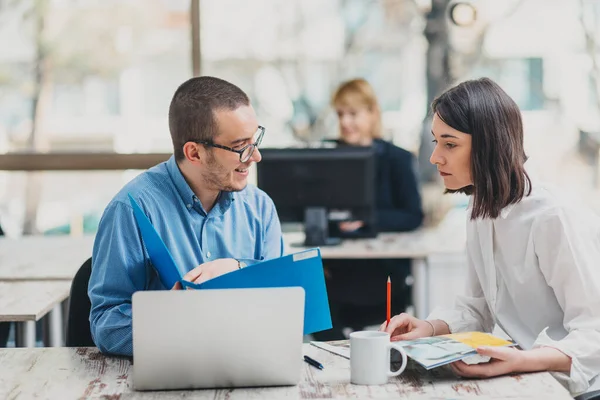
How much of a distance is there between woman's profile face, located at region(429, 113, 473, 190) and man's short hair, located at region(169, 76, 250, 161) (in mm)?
448

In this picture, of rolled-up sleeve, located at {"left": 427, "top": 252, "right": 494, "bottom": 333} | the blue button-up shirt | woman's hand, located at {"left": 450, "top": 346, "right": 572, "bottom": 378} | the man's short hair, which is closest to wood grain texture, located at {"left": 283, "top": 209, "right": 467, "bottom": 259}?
the blue button-up shirt

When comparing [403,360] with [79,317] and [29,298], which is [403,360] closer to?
[79,317]

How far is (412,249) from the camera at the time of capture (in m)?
3.57

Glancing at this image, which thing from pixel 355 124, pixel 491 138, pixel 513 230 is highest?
pixel 355 124

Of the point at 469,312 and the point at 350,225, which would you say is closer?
the point at 469,312

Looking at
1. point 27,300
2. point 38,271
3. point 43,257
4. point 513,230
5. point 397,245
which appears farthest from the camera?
point 397,245

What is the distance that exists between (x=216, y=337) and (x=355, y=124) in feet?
9.44

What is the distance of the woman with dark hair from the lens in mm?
1800

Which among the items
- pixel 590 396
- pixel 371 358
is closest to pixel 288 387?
pixel 371 358

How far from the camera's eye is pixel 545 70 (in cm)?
495

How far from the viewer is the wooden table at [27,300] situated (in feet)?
7.34

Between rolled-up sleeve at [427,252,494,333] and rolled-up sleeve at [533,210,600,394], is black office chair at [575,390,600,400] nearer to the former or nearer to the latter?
rolled-up sleeve at [533,210,600,394]

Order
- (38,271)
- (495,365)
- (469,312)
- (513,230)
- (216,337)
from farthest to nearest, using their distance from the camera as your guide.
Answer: (38,271)
(469,312)
(513,230)
(495,365)
(216,337)

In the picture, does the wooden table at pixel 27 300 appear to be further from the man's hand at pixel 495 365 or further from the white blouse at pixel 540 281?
the man's hand at pixel 495 365
